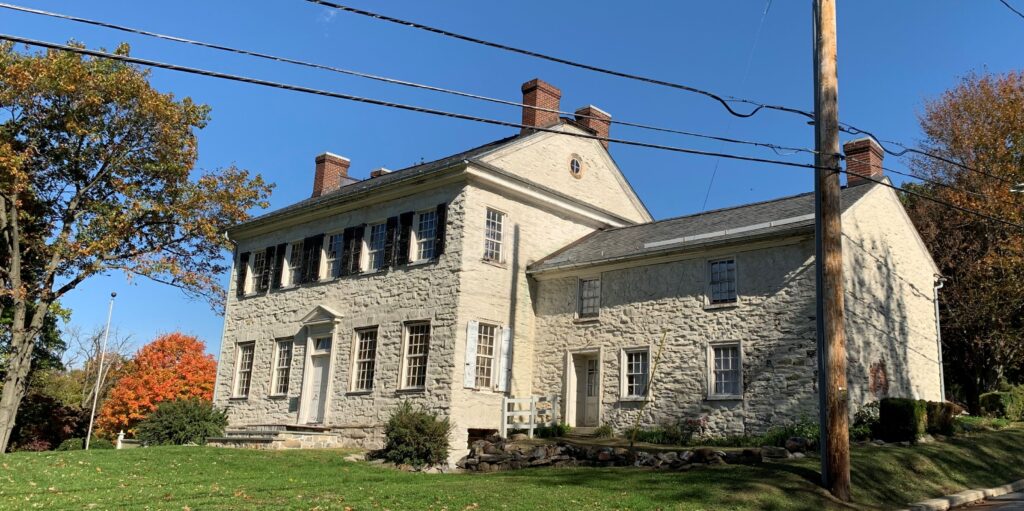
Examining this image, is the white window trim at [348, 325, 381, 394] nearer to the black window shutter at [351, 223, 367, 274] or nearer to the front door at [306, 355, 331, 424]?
the front door at [306, 355, 331, 424]

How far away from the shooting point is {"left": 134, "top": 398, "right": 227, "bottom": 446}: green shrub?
21625mm

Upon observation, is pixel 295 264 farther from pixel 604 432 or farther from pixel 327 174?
pixel 604 432

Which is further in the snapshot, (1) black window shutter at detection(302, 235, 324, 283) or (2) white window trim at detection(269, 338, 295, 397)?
(1) black window shutter at detection(302, 235, 324, 283)

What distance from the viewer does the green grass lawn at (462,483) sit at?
35.3 feet

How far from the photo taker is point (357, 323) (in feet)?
72.6

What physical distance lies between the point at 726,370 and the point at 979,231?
16435 mm

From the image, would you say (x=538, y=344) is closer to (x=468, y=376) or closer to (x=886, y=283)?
(x=468, y=376)

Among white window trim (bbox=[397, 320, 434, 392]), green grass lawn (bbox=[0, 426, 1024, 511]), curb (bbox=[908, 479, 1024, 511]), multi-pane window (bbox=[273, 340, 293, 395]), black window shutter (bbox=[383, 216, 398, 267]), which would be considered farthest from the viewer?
multi-pane window (bbox=[273, 340, 293, 395])

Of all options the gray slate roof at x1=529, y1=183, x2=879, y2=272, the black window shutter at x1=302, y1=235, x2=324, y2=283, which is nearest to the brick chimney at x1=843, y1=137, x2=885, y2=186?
the gray slate roof at x1=529, y1=183, x2=879, y2=272

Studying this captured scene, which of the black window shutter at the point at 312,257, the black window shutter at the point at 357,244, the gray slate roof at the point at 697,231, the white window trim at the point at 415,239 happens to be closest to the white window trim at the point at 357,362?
the black window shutter at the point at 357,244

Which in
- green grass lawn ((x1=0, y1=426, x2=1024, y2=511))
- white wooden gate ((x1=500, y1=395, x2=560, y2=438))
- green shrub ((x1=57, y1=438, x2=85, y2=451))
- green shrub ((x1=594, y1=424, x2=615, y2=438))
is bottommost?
green shrub ((x1=57, y1=438, x2=85, y2=451))

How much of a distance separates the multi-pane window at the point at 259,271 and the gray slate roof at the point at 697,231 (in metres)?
9.69

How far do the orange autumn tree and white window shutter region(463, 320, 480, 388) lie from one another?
23.1m

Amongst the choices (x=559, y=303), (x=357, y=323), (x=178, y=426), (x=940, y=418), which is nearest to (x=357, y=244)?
(x=357, y=323)
